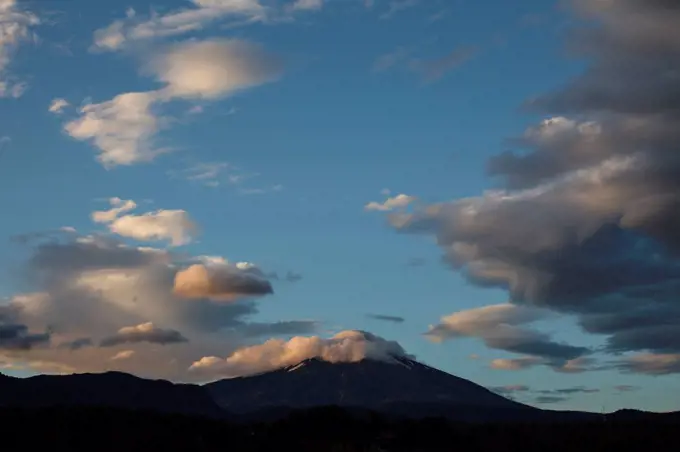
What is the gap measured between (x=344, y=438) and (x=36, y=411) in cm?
6658

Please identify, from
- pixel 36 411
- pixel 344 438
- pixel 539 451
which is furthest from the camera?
pixel 36 411

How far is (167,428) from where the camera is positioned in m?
179

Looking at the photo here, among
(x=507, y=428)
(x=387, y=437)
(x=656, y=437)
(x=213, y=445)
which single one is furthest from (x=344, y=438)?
(x=656, y=437)

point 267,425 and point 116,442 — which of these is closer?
point 116,442

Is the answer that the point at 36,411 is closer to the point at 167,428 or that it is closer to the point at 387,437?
the point at 167,428

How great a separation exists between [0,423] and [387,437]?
74.2m

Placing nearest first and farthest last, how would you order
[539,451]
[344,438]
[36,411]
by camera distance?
1. [539,451]
2. [344,438]
3. [36,411]

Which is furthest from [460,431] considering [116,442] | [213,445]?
[116,442]

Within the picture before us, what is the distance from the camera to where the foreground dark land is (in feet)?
531

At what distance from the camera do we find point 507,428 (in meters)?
199

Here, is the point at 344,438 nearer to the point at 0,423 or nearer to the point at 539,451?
the point at 539,451

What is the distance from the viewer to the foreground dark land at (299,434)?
161875 millimetres

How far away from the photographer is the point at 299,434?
579 feet

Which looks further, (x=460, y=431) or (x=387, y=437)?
(x=460, y=431)
